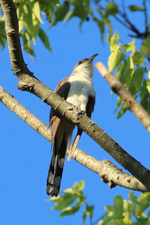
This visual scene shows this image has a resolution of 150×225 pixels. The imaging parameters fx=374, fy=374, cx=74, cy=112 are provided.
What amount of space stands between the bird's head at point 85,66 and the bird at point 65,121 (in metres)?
0.26

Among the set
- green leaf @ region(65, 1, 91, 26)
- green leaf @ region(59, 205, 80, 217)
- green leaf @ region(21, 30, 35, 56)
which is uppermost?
green leaf @ region(21, 30, 35, 56)

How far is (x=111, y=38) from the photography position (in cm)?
380

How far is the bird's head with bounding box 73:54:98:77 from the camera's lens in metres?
5.60

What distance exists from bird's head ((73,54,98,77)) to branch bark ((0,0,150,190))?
245 centimetres

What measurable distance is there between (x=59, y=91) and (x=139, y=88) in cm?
148

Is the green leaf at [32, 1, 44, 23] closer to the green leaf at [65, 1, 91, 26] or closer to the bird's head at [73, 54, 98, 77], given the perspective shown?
the green leaf at [65, 1, 91, 26]

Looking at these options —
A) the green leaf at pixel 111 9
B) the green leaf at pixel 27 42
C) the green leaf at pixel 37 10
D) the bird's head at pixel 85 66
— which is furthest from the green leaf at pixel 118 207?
the green leaf at pixel 27 42

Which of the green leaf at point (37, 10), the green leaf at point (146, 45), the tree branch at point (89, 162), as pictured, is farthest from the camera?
the green leaf at point (37, 10)

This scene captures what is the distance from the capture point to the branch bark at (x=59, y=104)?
2.66 m

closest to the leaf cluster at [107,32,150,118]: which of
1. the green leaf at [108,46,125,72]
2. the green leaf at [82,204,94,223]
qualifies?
the green leaf at [108,46,125,72]

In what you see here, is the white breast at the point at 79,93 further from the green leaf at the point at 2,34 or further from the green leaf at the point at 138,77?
the green leaf at the point at 138,77

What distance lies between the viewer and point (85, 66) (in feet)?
18.9

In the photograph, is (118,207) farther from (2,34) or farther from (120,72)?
(2,34)

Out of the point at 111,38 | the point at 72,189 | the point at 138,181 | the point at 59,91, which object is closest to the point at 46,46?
the point at 59,91
